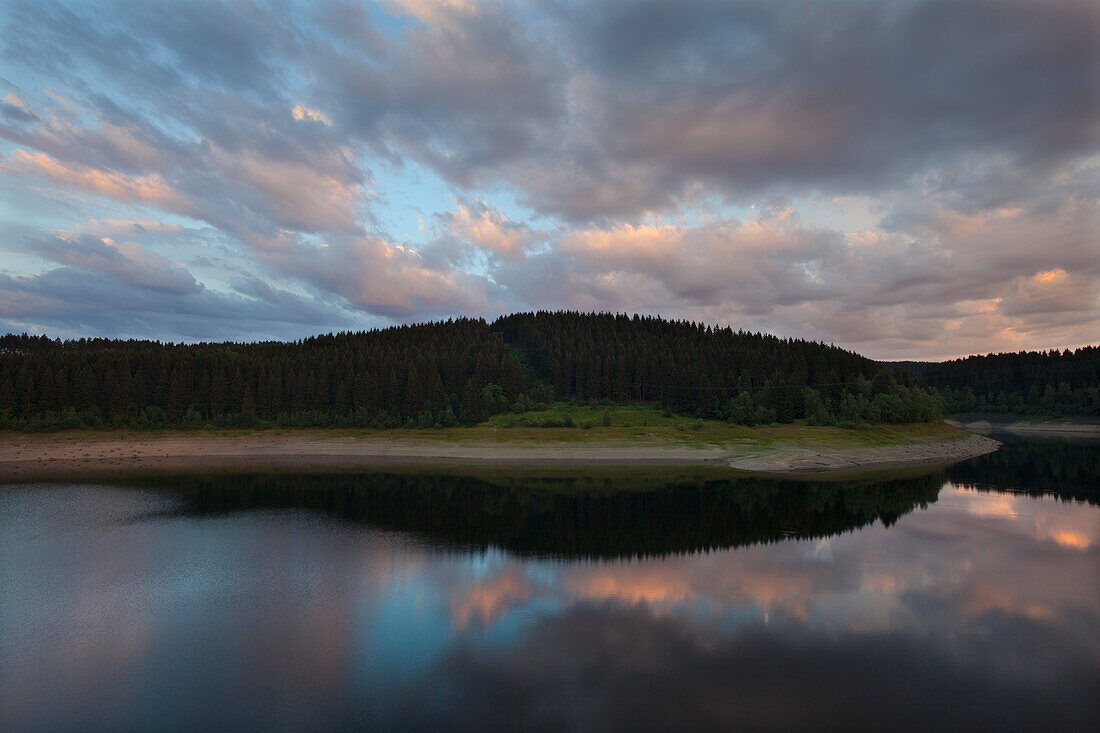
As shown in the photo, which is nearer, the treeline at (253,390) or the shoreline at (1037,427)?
the treeline at (253,390)

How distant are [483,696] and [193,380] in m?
93.3

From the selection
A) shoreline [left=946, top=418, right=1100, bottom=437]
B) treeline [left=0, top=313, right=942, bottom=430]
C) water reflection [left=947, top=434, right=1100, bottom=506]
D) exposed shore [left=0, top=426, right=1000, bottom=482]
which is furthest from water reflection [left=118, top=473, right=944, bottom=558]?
shoreline [left=946, top=418, right=1100, bottom=437]

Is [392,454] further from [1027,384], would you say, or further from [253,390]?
[1027,384]

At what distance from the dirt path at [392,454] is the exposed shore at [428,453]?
0.12 metres

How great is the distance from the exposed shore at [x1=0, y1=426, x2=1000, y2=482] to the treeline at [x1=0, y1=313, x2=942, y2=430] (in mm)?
6152

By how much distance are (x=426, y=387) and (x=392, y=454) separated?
1587 cm

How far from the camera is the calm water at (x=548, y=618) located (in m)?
12.5

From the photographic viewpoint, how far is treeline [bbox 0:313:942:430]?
3083 inches

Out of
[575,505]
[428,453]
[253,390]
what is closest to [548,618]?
[575,505]

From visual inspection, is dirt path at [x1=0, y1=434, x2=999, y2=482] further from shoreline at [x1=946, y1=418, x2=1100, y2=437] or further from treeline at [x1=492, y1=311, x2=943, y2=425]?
shoreline at [x1=946, y1=418, x2=1100, y2=437]

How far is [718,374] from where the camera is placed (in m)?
88.2

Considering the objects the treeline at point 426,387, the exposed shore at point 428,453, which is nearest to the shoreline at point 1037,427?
the treeline at point 426,387

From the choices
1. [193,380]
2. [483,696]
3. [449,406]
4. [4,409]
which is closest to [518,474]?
[449,406]

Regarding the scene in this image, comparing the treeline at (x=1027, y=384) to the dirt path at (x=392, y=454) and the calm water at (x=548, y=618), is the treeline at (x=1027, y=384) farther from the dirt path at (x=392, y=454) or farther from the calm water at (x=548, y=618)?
the calm water at (x=548, y=618)
